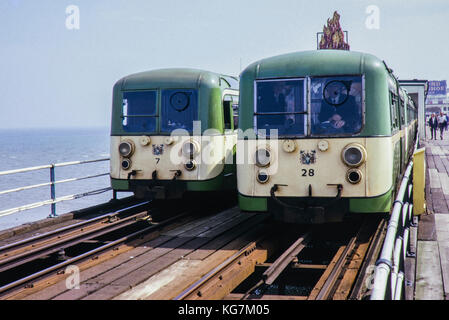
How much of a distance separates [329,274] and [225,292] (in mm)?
1240

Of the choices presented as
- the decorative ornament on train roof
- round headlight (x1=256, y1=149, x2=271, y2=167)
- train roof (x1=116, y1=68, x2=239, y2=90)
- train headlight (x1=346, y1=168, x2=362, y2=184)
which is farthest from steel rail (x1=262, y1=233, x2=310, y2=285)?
the decorative ornament on train roof

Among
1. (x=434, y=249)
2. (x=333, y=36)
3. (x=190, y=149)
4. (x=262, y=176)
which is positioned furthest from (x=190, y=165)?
(x=333, y=36)

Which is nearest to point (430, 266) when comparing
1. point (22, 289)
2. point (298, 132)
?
point (298, 132)

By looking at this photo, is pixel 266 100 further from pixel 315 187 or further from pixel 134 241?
pixel 134 241

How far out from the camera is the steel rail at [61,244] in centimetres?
747

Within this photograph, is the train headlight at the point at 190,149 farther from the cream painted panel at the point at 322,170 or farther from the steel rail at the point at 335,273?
the steel rail at the point at 335,273

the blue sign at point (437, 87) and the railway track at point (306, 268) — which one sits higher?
the blue sign at point (437, 87)

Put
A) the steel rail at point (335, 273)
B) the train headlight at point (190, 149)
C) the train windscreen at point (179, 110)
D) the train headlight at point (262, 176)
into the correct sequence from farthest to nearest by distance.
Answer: the train windscreen at point (179, 110), the train headlight at point (190, 149), the train headlight at point (262, 176), the steel rail at point (335, 273)

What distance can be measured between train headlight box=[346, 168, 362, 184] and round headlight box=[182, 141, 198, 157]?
342 cm

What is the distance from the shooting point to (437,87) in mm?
165500

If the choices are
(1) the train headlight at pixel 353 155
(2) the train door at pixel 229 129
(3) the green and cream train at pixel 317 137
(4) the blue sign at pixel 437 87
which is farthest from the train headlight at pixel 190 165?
(4) the blue sign at pixel 437 87

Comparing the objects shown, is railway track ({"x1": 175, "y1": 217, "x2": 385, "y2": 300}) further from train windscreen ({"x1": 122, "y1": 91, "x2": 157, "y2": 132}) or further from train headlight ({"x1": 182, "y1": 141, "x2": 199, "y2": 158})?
train windscreen ({"x1": 122, "y1": 91, "x2": 157, "y2": 132})

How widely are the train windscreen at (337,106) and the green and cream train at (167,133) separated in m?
2.94
